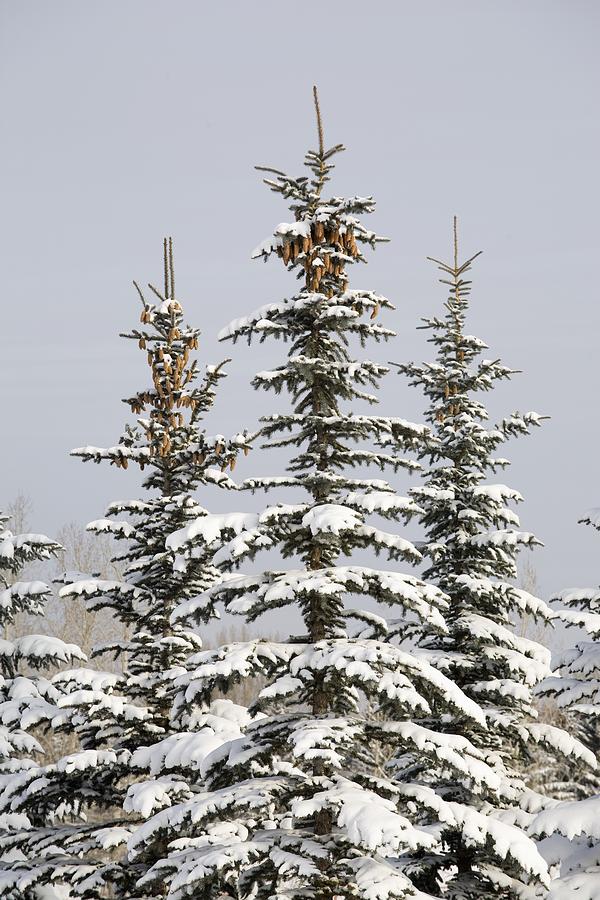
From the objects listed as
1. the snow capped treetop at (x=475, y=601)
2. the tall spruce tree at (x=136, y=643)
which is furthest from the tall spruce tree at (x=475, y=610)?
the tall spruce tree at (x=136, y=643)

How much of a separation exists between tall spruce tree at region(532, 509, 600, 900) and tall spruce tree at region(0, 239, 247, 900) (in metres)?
5.31

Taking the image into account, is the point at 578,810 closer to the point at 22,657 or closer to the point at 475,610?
the point at 475,610

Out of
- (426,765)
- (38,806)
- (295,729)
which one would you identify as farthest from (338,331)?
(38,806)

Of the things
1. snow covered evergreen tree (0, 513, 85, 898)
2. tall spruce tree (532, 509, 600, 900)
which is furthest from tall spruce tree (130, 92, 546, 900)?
snow covered evergreen tree (0, 513, 85, 898)

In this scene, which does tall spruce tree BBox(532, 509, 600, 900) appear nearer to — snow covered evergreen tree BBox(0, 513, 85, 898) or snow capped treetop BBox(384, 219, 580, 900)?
snow capped treetop BBox(384, 219, 580, 900)

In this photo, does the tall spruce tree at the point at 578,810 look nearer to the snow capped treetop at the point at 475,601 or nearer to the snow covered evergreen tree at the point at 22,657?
the snow capped treetop at the point at 475,601

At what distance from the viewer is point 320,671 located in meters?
11.2

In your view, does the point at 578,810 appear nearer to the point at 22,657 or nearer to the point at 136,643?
the point at 136,643

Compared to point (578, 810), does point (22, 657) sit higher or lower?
higher

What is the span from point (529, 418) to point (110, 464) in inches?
317

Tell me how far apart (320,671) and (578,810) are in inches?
127

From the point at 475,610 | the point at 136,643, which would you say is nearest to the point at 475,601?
the point at 475,610

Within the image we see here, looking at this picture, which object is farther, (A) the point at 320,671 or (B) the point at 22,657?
(B) the point at 22,657

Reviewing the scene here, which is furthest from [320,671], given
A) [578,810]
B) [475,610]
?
[475,610]
